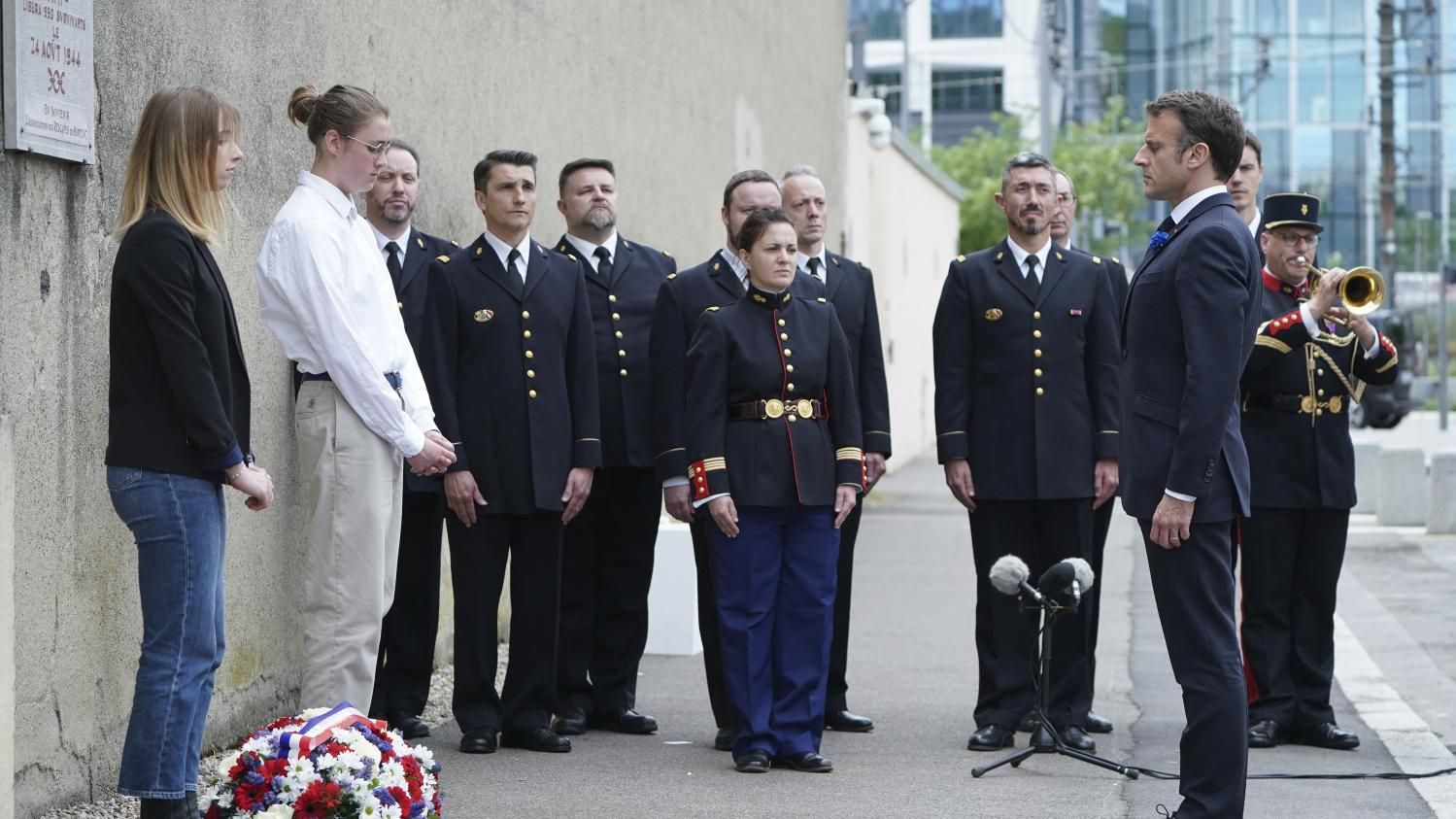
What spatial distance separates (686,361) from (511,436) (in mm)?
717

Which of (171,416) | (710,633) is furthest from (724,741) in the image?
(171,416)

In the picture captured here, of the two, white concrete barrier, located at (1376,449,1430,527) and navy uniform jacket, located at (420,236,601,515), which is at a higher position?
navy uniform jacket, located at (420,236,601,515)

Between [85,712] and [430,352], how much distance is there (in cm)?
188

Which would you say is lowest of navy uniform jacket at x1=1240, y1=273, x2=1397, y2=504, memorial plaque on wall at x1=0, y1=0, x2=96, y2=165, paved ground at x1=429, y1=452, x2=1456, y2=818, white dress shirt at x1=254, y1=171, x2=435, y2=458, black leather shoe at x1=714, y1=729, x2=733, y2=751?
paved ground at x1=429, y1=452, x2=1456, y2=818

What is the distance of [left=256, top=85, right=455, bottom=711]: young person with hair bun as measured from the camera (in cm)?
583

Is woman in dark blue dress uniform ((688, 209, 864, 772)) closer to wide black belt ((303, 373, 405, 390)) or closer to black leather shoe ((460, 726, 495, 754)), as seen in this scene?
black leather shoe ((460, 726, 495, 754))

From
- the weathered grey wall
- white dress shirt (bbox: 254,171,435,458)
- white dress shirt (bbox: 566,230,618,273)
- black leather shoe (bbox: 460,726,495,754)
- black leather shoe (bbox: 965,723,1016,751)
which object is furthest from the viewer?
white dress shirt (bbox: 566,230,618,273)

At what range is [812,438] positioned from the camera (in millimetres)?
6879

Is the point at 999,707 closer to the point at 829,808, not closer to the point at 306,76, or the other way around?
the point at 829,808

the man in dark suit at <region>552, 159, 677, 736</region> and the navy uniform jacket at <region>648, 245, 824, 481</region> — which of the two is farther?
the man in dark suit at <region>552, 159, 677, 736</region>

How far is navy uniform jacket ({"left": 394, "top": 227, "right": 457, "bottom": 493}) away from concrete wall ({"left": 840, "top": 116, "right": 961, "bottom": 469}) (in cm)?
1189

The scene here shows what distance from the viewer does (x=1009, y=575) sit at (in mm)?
6941

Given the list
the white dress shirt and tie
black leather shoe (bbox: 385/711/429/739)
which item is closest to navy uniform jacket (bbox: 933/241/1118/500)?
black leather shoe (bbox: 385/711/429/739)

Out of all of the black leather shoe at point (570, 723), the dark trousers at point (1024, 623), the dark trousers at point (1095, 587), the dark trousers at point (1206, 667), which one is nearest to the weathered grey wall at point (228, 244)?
the black leather shoe at point (570, 723)
